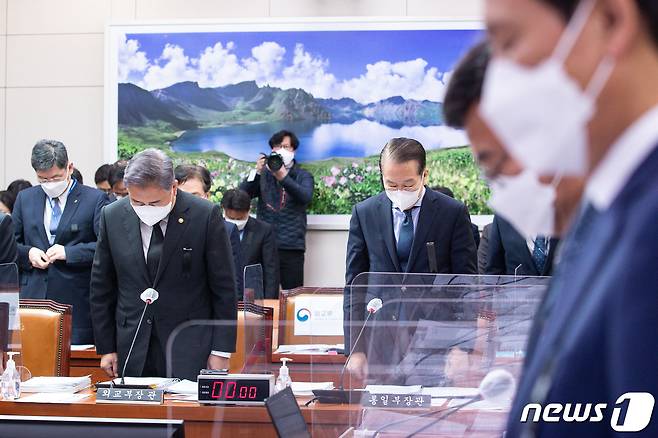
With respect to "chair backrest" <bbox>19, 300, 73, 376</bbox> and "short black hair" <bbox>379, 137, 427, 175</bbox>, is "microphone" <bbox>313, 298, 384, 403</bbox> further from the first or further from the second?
"chair backrest" <bbox>19, 300, 73, 376</bbox>

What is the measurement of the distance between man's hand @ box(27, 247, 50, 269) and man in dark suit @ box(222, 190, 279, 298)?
1.58 meters

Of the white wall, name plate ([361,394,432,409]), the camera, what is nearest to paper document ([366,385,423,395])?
name plate ([361,394,432,409])

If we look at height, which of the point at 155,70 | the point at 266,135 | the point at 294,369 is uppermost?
the point at 155,70

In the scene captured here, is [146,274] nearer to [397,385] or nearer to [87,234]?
[87,234]

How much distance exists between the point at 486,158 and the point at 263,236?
19.4 ft

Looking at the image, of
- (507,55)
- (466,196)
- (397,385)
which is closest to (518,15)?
(507,55)

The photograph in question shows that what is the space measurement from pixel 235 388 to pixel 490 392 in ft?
3.64

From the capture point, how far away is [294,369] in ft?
8.98

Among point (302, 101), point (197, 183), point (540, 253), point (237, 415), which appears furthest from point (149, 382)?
point (302, 101)

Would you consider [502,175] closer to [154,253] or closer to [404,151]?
[404,151]

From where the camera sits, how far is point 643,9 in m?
0.53

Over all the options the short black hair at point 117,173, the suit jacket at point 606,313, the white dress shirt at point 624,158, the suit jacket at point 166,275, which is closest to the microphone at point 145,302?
the suit jacket at point 166,275

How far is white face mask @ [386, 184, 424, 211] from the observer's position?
3.84 meters

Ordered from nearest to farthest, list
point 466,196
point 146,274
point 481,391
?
1. point 481,391
2. point 146,274
3. point 466,196
